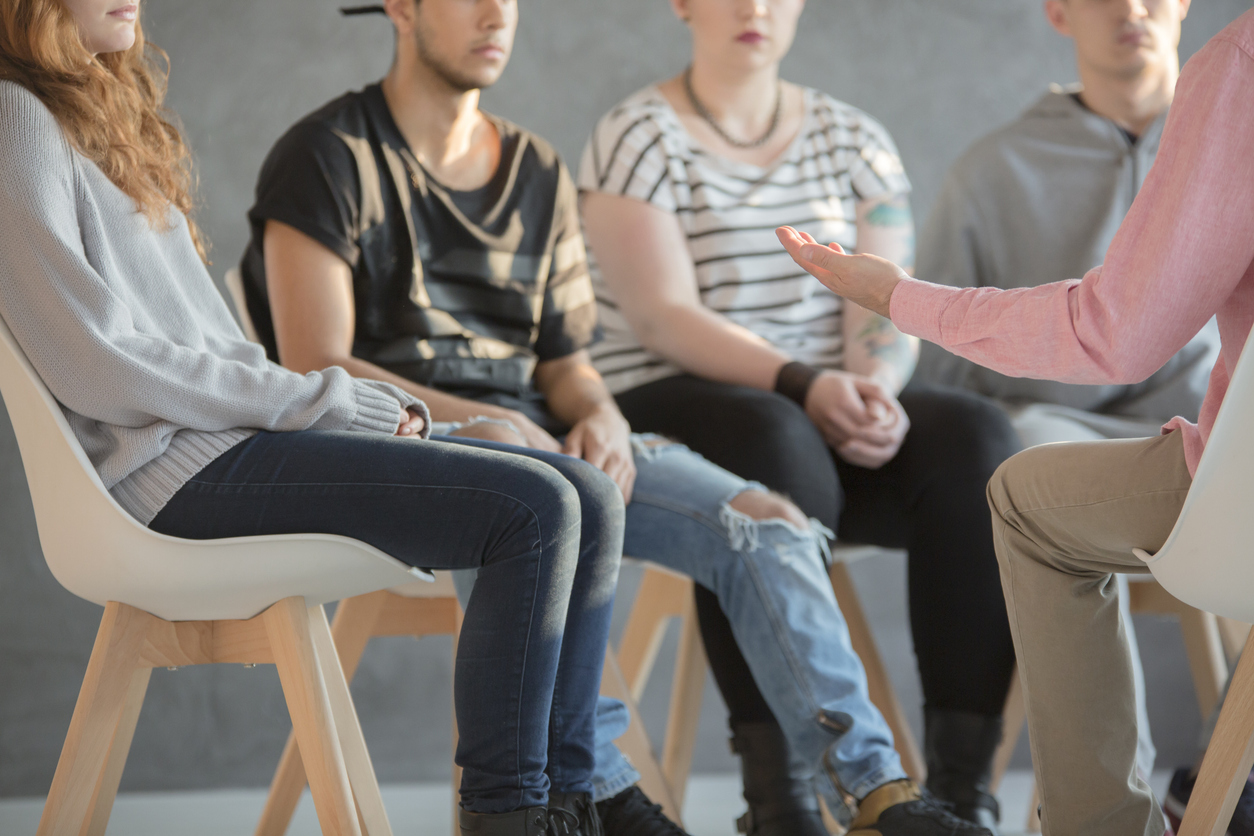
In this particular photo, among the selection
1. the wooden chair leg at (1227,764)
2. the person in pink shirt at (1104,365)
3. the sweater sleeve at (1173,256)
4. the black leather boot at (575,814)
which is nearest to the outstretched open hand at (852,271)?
the person in pink shirt at (1104,365)

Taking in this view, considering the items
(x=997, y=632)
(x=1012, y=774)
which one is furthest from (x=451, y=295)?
(x=1012, y=774)

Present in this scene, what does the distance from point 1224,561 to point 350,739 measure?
30.4 inches

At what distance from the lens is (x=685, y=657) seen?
5.41 feet

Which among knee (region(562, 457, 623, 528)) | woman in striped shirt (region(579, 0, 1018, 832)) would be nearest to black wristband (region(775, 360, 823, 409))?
woman in striped shirt (region(579, 0, 1018, 832))

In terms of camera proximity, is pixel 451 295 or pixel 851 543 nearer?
pixel 451 295

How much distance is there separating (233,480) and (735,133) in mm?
1014

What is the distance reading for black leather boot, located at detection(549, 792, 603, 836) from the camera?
Result: 3.18ft

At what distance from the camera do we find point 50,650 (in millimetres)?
1915

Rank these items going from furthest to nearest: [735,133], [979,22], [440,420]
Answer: [979,22], [735,133], [440,420]

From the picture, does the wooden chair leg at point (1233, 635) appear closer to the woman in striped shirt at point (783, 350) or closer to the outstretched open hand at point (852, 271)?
the woman in striped shirt at point (783, 350)

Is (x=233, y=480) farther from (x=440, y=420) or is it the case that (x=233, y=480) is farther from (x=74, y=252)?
(x=440, y=420)

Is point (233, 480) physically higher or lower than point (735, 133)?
lower

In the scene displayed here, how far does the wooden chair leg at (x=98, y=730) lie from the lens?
0.95 meters

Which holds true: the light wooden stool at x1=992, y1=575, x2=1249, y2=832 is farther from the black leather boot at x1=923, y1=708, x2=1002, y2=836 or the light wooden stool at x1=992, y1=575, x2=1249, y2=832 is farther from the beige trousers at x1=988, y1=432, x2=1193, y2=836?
the beige trousers at x1=988, y1=432, x2=1193, y2=836
